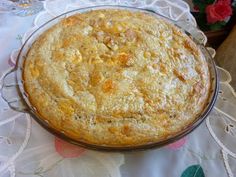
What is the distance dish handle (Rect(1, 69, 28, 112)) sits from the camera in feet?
2.16

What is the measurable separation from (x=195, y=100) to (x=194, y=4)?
1075 millimetres

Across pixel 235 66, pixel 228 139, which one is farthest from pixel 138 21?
pixel 235 66

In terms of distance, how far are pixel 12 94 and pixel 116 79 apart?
243mm

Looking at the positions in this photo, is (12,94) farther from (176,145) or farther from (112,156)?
(176,145)

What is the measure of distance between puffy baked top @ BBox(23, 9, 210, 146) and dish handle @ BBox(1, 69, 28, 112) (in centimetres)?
3

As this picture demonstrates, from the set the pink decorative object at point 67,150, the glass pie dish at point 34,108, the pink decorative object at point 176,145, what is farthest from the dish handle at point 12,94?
the pink decorative object at point 176,145

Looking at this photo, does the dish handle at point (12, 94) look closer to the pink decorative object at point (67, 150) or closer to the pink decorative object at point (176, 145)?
the pink decorative object at point (67, 150)

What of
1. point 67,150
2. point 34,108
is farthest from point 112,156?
point 34,108

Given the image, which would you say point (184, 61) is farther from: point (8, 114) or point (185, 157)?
point (8, 114)

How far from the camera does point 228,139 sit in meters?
0.74

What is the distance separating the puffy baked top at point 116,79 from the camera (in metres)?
0.64

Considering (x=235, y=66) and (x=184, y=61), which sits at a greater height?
(x=184, y=61)

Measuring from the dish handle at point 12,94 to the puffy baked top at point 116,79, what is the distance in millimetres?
26

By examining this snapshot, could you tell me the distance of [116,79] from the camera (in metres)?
0.71
